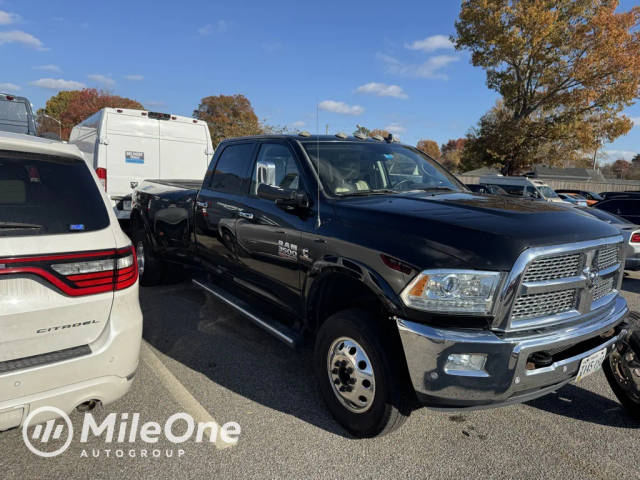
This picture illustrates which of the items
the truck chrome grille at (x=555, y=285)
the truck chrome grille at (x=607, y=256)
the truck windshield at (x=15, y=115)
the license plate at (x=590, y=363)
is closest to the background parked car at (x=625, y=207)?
the truck chrome grille at (x=607, y=256)

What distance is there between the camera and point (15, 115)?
500 inches

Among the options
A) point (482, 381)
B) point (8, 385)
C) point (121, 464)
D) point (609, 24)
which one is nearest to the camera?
point (8, 385)

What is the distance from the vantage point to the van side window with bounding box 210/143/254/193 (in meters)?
4.38

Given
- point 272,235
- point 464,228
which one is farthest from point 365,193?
point 464,228

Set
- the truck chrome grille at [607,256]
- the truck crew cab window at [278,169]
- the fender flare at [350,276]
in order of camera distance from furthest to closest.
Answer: the truck crew cab window at [278,169]
the truck chrome grille at [607,256]
the fender flare at [350,276]

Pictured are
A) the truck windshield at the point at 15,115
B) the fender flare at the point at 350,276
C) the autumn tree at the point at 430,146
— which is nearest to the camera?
the fender flare at the point at 350,276

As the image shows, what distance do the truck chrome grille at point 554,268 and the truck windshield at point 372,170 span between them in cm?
140

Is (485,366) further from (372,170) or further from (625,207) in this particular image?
(625,207)

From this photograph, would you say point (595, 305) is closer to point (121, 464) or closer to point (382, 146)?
point (382, 146)

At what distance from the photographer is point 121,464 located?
2.61 metres

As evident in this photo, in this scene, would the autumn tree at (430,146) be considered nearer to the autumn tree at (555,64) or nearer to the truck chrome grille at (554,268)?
the autumn tree at (555,64)

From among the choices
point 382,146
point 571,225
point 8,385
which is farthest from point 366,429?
point 382,146

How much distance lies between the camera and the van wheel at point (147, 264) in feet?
19.9

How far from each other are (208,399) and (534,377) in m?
2.25
